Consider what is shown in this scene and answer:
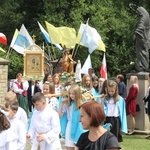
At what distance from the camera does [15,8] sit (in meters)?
43.6

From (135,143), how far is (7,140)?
6.51m

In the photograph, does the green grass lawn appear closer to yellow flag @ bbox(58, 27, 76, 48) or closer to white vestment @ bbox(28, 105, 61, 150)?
white vestment @ bbox(28, 105, 61, 150)

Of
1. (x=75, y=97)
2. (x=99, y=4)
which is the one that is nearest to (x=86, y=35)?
(x=75, y=97)

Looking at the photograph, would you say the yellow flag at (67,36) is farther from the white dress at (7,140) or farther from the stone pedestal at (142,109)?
the white dress at (7,140)

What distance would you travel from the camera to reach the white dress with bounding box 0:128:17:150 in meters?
7.21

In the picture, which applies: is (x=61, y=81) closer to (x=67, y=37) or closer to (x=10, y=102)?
(x=10, y=102)

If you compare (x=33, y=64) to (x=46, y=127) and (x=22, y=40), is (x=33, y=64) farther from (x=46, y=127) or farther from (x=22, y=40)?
(x=46, y=127)

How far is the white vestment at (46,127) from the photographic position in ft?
27.8

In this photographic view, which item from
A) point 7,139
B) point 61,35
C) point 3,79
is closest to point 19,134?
point 7,139

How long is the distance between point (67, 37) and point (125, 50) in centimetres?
1475

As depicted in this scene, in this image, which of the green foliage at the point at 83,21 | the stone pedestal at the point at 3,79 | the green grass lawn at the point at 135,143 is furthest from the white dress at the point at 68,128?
the green foliage at the point at 83,21

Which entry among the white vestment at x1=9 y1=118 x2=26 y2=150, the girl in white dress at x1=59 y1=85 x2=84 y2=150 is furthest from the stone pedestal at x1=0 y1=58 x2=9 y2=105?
the white vestment at x1=9 y1=118 x2=26 y2=150

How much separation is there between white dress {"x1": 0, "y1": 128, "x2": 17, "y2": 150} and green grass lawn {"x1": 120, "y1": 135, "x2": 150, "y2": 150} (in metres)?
5.34

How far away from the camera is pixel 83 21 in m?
40.7
